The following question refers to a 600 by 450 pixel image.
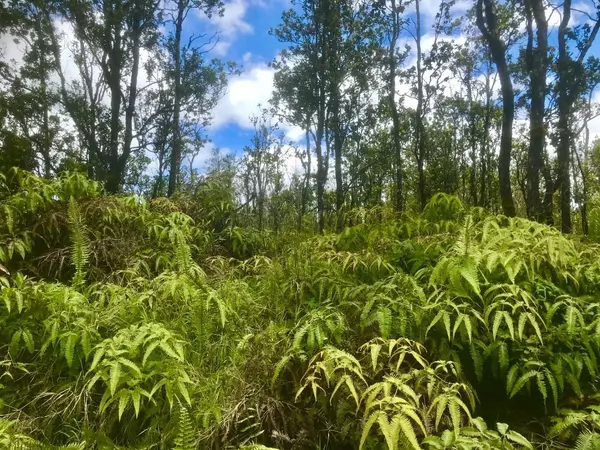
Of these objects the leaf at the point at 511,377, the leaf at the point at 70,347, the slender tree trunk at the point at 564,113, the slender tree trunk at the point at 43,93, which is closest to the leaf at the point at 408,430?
the leaf at the point at 511,377

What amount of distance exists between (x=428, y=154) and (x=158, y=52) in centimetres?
1058

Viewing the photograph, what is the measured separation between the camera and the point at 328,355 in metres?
2.33

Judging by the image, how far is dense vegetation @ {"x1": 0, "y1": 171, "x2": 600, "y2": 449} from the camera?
2.16 metres

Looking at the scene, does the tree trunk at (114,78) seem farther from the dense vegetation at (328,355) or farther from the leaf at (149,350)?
the leaf at (149,350)

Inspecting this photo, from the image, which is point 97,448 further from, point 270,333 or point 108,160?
point 108,160

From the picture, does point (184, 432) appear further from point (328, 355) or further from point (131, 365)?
point (328, 355)

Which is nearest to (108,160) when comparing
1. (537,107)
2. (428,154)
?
(428,154)

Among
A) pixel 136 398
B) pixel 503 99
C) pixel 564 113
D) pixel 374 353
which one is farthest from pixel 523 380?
pixel 564 113

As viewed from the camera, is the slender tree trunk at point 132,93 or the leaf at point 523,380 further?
the slender tree trunk at point 132,93

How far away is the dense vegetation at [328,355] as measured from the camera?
2.16 m

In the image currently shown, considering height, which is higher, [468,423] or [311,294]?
[311,294]

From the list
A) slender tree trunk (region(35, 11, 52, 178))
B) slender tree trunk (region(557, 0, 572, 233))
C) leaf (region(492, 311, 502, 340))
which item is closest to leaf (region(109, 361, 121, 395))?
leaf (region(492, 311, 502, 340))

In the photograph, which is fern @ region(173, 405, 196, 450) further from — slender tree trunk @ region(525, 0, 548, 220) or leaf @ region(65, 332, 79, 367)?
slender tree trunk @ region(525, 0, 548, 220)

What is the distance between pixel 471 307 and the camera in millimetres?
2586
